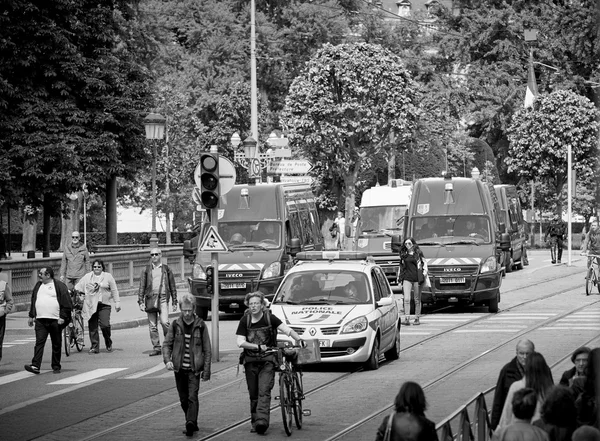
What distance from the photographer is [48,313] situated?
1966cm

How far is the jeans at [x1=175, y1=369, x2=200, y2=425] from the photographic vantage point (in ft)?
45.5

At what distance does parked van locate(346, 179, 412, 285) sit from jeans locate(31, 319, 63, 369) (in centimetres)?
1642

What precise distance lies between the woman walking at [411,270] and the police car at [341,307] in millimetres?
5460

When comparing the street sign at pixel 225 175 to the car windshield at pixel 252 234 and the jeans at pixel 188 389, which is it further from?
the car windshield at pixel 252 234

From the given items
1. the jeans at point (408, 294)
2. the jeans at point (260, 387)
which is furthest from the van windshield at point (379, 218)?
the jeans at point (260, 387)

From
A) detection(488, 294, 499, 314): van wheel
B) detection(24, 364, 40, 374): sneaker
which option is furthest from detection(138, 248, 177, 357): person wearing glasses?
detection(488, 294, 499, 314): van wheel

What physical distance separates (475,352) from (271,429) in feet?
25.5

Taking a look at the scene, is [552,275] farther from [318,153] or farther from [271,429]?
[271,429]

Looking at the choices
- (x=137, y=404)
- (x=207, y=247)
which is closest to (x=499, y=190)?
(x=207, y=247)

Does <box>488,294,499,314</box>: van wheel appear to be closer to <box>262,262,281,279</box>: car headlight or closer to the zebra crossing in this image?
the zebra crossing

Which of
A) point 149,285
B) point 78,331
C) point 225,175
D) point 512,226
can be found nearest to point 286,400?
point 225,175

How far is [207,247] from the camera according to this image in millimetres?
20734

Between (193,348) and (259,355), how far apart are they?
0.71m

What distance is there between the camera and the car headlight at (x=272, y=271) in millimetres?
28609
